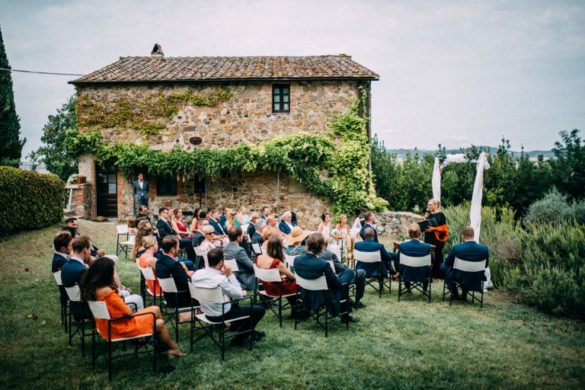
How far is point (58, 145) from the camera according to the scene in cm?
3102

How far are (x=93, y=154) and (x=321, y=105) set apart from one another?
9.68m

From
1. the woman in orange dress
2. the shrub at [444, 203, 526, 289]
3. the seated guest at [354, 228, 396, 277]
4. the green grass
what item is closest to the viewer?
the green grass

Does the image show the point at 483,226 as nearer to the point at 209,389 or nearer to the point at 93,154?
the point at 209,389

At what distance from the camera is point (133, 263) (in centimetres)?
1067

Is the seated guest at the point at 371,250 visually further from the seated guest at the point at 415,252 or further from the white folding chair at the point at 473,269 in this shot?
the white folding chair at the point at 473,269

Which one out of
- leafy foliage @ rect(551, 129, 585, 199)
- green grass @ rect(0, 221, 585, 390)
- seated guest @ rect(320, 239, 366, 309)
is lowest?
green grass @ rect(0, 221, 585, 390)

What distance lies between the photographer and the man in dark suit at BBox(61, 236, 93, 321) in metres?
5.16

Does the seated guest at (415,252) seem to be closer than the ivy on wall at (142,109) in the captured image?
Yes

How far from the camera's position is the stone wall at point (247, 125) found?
668 inches

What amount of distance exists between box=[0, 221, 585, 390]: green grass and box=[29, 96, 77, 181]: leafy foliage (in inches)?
1001

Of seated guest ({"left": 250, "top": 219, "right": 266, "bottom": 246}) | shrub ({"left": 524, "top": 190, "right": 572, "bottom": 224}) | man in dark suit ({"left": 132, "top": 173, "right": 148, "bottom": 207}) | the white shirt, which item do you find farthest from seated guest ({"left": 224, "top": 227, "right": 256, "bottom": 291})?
man in dark suit ({"left": 132, "top": 173, "right": 148, "bottom": 207})

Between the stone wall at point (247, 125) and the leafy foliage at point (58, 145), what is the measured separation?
48.5ft

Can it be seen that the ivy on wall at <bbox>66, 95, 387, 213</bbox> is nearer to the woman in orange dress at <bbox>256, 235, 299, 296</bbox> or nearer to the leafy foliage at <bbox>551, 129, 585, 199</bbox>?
the leafy foliage at <bbox>551, 129, 585, 199</bbox>

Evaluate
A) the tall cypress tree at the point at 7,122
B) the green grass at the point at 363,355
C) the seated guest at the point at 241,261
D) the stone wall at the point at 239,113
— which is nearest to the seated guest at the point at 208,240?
the seated guest at the point at 241,261
